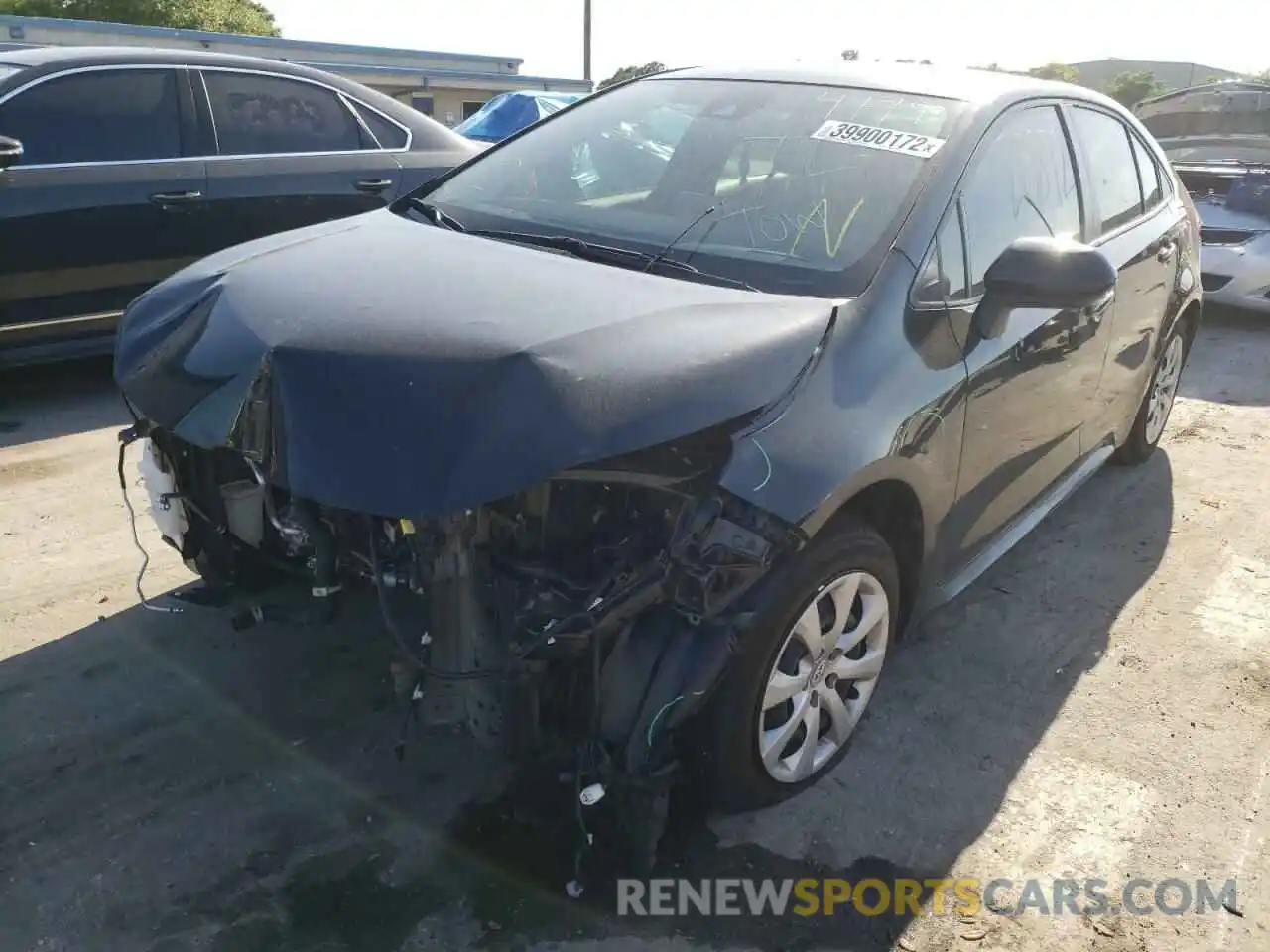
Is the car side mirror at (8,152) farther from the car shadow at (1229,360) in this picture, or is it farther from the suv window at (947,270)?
the car shadow at (1229,360)

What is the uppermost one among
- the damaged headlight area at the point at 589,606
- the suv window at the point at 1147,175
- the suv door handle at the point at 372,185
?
the suv window at the point at 1147,175

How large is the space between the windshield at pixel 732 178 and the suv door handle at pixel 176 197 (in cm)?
223

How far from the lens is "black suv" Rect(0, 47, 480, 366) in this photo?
481cm

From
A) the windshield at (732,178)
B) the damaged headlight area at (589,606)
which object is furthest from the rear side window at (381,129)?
the damaged headlight area at (589,606)

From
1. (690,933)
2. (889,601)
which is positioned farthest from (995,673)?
(690,933)

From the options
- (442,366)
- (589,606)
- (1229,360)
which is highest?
(442,366)

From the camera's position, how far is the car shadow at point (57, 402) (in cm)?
497

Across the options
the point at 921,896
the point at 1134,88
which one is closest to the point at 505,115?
the point at 921,896

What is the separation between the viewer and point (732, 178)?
3.09m

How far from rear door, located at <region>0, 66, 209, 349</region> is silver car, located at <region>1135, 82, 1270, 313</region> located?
655 cm

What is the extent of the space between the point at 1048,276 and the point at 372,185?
408cm

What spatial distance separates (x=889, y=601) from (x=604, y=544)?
2.96ft

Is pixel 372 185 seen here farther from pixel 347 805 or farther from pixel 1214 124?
pixel 1214 124

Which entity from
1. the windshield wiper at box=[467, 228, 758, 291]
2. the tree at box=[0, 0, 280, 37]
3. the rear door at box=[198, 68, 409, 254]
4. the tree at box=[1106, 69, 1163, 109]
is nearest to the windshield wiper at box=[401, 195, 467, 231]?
the windshield wiper at box=[467, 228, 758, 291]
